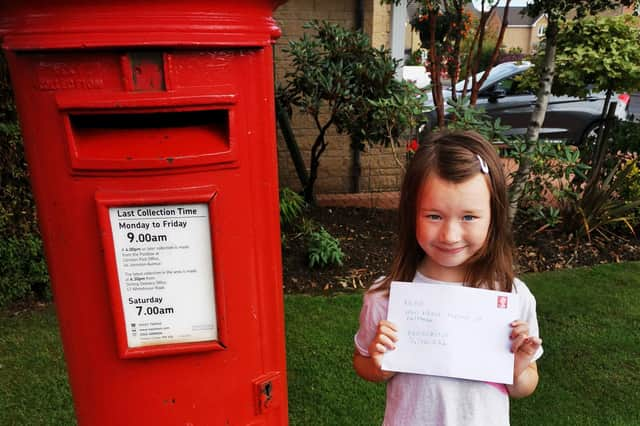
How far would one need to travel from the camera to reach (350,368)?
3.18 meters

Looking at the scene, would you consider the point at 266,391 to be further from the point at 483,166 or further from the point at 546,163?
the point at 546,163

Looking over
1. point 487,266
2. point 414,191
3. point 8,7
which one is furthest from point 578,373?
point 8,7

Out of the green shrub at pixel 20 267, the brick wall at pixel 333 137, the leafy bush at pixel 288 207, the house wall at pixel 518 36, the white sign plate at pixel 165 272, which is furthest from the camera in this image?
the house wall at pixel 518 36

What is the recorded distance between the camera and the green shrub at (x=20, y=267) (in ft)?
12.1

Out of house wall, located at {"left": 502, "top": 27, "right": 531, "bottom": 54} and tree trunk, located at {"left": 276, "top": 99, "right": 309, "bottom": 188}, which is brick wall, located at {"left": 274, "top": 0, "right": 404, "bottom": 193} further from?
house wall, located at {"left": 502, "top": 27, "right": 531, "bottom": 54}

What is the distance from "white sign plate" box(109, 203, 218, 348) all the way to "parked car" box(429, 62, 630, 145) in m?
8.31

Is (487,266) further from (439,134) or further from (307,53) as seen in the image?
(307,53)

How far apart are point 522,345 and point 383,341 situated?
0.35 m

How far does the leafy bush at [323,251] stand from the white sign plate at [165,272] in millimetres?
2769

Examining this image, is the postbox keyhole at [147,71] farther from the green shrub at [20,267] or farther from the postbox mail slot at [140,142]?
the green shrub at [20,267]

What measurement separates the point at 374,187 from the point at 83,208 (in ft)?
17.1

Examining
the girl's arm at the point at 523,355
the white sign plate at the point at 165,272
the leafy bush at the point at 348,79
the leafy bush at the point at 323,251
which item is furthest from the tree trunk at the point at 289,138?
the girl's arm at the point at 523,355

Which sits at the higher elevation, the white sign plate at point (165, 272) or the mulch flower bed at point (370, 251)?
the white sign plate at point (165, 272)

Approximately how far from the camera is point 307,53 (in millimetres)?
4555
